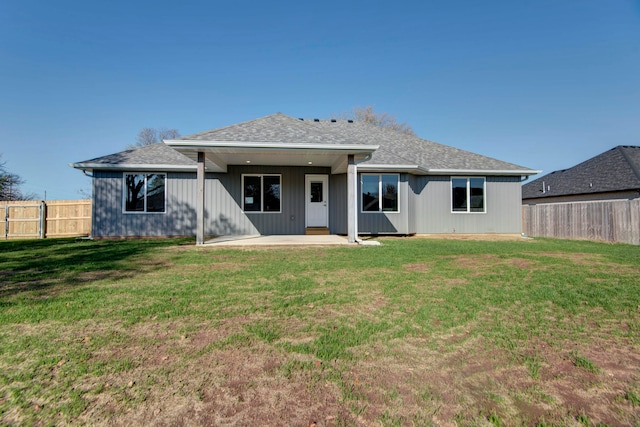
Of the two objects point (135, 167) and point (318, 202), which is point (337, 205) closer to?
point (318, 202)

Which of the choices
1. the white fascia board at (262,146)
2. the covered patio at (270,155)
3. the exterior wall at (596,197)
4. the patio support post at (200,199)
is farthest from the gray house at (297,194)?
the exterior wall at (596,197)

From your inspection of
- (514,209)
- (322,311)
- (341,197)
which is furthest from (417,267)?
(514,209)

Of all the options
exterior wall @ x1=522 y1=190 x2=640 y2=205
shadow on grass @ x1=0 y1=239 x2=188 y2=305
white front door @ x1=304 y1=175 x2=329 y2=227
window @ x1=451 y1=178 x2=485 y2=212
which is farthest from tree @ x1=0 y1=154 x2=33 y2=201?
exterior wall @ x1=522 y1=190 x2=640 y2=205

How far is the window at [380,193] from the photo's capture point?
12.1 metres

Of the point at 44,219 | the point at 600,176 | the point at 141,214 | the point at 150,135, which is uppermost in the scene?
the point at 150,135

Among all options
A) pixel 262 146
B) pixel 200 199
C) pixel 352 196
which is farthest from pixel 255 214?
pixel 352 196

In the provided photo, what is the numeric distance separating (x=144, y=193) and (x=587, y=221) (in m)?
18.1

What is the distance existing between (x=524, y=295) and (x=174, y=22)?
14.5m

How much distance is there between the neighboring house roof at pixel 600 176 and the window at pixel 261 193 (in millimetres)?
16938

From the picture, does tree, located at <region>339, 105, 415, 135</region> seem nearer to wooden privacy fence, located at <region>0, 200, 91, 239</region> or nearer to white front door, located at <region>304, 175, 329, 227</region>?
white front door, located at <region>304, 175, 329, 227</region>

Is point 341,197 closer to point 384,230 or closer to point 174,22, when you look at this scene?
point 384,230

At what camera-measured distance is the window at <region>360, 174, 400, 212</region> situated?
39.8ft

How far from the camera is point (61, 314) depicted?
3363 millimetres

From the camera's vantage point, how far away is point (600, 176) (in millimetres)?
17469
